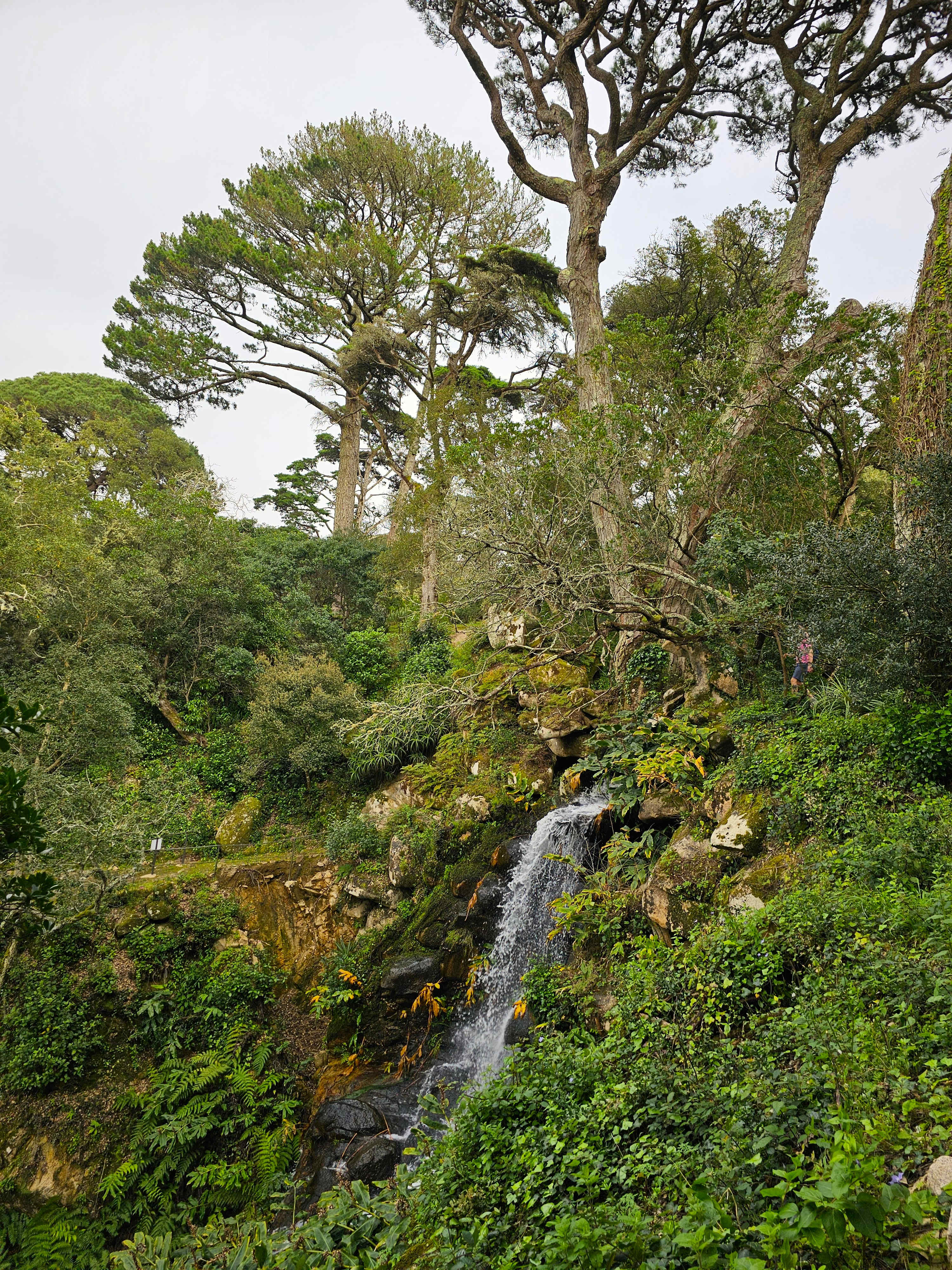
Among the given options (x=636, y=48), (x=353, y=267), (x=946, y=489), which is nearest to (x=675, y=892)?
(x=946, y=489)

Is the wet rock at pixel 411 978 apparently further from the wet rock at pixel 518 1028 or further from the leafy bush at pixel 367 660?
the leafy bush at pixel 367 660

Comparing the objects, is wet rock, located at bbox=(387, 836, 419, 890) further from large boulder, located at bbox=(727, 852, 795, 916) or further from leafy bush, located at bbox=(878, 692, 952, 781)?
leafy bush, located at bbox=(878, 692, 952, 781)

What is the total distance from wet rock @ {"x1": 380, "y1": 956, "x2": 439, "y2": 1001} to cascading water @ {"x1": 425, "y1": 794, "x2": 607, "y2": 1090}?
0.67m

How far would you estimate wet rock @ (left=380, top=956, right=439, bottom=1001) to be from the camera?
8.13 metres

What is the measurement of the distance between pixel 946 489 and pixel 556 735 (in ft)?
18.0

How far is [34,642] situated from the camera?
1078 cm

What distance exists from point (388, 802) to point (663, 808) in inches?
221

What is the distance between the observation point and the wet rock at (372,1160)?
633cm

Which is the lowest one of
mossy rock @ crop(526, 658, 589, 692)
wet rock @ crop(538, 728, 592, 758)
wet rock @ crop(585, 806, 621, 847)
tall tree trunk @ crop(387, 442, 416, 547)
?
wet rock @ crop(585, 806, 621, 847)

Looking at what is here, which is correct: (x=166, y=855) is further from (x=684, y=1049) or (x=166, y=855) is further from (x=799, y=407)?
(x=799, y=407)

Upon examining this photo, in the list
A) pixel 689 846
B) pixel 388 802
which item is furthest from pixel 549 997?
pixel 388 802

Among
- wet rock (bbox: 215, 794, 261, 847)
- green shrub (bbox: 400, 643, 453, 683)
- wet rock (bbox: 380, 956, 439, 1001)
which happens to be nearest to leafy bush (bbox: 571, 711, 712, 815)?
wet rock (bbox: 380, 956, 439, 1001)

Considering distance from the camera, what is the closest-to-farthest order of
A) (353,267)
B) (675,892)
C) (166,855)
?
(675,892), (166,855), (353,267)

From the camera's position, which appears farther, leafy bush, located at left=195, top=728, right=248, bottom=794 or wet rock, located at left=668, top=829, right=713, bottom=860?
leafy bush, located at left=195, top=728, right=248, bottom=794
